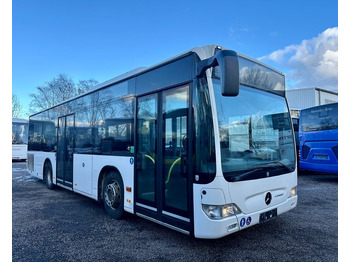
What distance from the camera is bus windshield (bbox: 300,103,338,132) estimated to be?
9.10 meters

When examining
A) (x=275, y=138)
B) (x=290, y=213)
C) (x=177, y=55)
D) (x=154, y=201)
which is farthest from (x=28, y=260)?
(x=290, y=213)

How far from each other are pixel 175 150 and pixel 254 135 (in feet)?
4.06

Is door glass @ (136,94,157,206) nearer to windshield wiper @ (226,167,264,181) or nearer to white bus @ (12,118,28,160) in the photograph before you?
windshield wiper @ (226,167,264,181)

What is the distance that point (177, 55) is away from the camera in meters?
3.85

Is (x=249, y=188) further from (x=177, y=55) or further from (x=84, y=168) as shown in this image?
(x=84, y=168)

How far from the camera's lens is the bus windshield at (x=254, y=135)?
11.2ft

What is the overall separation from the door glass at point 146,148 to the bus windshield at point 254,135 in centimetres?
126

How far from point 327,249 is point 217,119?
8.46 ft

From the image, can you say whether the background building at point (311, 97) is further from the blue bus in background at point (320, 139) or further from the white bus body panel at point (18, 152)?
the white bus body panel at point (18, 152)

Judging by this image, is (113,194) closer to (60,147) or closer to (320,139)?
(60,147)

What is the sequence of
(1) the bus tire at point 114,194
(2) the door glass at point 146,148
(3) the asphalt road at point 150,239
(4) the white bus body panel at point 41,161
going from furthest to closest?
1. (4) the white bus body panel at point 41,161
2. (1) the bus tire at point 114,194
3. (2) the door glass at point 146,148
4. (3) the asphalt road at point 150,239

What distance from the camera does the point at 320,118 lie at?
955 centimetres

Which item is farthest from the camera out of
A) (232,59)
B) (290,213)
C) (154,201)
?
(290,213)

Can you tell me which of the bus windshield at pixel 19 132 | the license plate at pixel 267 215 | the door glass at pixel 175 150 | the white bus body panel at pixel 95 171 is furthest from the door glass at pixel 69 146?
the bus windshield at pixel 19 132
